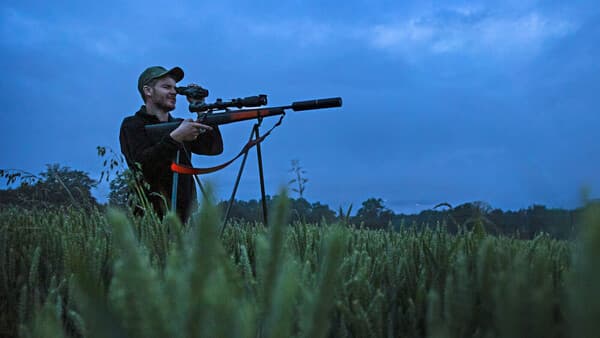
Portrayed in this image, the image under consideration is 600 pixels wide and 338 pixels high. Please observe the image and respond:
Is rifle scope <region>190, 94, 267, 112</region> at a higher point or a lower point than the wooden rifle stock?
higher

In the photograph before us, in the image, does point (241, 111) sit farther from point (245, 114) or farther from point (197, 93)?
point (197, 93)

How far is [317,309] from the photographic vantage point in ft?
1.14

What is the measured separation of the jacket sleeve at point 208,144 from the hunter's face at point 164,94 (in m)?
0.55

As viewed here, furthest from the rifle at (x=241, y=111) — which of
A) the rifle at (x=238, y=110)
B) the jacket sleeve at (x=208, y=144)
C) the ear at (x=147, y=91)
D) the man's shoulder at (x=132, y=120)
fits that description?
the ear at (x=147, y=91)

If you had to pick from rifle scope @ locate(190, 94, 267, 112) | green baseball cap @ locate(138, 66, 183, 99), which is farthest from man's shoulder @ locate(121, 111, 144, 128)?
rifle scope @ locate(190, 94, 267, 112)

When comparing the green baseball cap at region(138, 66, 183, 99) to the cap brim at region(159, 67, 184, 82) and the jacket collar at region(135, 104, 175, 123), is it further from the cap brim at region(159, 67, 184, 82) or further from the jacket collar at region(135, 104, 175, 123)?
the jacket collar at region(135, 104, 175, 123)

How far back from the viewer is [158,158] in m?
4.05

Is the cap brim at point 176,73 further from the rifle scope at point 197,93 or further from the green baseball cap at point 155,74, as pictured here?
the rifle scope at point 197,93

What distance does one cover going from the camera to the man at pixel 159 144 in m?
4.12

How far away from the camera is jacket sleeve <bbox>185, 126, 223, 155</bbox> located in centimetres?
474

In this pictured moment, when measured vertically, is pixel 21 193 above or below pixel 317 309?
above

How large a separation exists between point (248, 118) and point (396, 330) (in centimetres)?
283

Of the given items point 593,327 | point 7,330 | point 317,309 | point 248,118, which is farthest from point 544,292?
point 248,118

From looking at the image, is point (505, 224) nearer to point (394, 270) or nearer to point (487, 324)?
point (394, 270)
